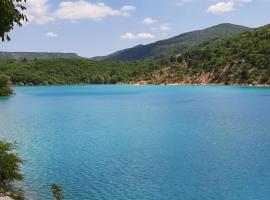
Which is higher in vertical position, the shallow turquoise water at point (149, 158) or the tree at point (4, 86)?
the tree at point (4, 86)

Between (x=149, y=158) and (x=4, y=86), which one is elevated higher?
(x=4, y=86)

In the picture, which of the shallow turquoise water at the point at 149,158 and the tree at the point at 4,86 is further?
the tree at the point at 4,86

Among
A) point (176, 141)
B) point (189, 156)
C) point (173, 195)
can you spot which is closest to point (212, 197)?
point (173, 195)

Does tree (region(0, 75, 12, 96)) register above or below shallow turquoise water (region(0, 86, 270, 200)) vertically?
above

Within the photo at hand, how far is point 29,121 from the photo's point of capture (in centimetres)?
8825

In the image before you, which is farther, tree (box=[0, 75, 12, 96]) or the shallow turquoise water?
tree (box=[0, 75, 12, 96])

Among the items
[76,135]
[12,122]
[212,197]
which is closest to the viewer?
[212,197]

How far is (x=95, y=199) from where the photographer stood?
102 ft

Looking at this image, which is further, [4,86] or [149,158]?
[4,86]

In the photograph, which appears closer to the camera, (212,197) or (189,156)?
(212,197)

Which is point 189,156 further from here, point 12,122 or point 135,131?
point 12,122

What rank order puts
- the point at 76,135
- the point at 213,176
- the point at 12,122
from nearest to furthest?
the point at 213,176, the point at 76,135, the point at 12,122

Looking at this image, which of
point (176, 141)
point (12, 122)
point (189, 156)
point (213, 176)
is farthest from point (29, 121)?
point (213, 176)

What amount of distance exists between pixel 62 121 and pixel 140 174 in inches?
2083
